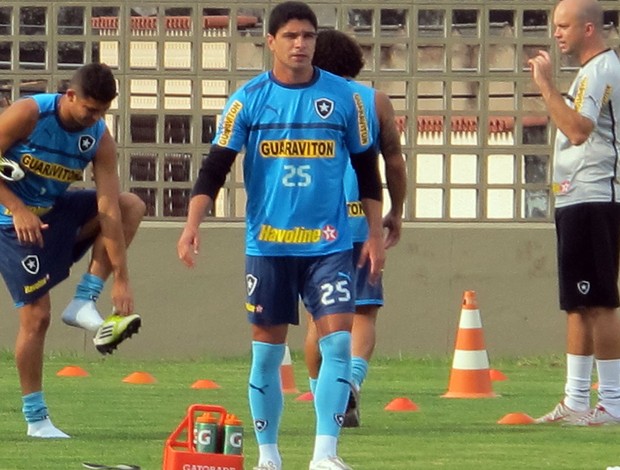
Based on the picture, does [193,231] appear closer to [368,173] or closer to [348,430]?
[368,173]

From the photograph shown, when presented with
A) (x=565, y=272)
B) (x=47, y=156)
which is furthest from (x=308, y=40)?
(x=565, y=272)

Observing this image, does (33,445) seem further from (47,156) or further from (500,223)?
(500,223)

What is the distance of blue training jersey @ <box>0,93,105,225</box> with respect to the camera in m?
8.74

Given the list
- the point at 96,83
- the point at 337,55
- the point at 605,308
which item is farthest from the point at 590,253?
the point at 96,83

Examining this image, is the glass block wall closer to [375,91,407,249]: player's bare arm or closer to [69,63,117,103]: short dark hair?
[375,91,407,249]: player's bare arm

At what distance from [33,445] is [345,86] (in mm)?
2145

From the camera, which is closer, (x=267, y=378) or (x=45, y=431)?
(x=267, y=378)

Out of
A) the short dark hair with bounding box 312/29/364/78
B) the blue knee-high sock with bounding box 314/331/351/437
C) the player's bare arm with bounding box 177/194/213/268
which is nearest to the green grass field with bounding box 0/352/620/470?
the blue knee-high sock with bounding box 314/331/351/437

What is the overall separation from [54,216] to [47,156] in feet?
1.00

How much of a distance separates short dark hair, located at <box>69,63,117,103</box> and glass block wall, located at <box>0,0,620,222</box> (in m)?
5.84

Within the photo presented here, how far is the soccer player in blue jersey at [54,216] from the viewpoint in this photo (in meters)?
8.62

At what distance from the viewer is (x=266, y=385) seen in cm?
764

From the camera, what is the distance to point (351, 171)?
944 cm

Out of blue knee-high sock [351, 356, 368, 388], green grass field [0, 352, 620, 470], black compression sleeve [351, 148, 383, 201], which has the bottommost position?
green grass field [0, 352, 620, 470]
